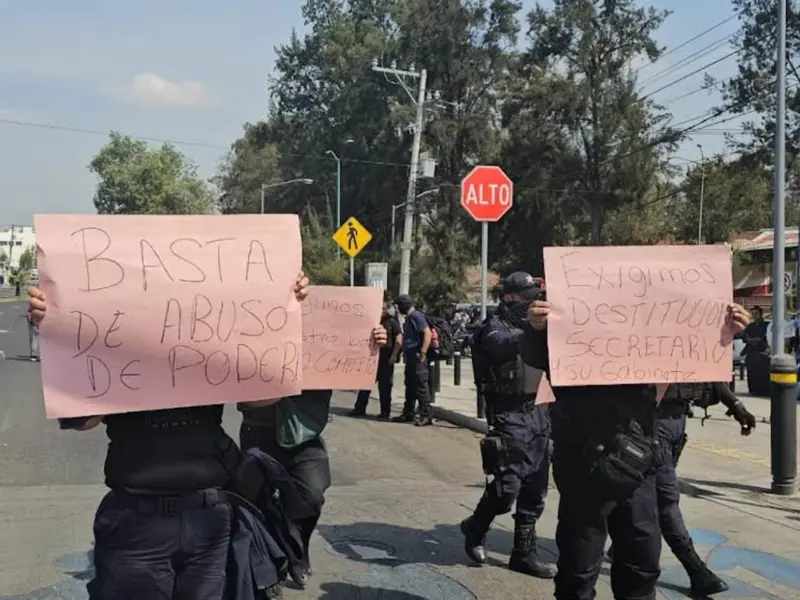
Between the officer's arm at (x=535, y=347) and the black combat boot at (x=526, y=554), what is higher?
the officer's arm at (x=535, y=347)

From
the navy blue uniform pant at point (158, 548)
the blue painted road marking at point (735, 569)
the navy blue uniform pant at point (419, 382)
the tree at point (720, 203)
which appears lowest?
the blue painted road marking at point (735, 569)

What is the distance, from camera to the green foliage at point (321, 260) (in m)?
37.1

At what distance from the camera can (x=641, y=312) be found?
4.19 m

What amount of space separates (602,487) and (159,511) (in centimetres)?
185

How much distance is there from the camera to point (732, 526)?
7.00 meters

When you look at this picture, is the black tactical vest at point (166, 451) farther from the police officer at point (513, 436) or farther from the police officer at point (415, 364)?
the police officer at point (415, 364)

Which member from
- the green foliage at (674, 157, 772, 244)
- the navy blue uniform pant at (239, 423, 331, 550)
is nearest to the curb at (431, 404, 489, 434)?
the navy blue uniform pant at (239, 423, 331, 550)

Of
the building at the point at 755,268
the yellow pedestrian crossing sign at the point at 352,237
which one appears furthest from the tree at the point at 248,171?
the yellow pedestrian crossing sign at the point at 352,237

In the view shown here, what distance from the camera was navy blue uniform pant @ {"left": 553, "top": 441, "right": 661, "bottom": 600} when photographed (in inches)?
156

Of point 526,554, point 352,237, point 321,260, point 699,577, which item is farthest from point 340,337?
point 321,260

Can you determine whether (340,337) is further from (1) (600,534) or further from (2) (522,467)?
(1) (600,534)

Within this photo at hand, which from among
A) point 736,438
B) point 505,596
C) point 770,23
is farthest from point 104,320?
point 770,23

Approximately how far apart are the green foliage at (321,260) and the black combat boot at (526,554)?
30.4 metres

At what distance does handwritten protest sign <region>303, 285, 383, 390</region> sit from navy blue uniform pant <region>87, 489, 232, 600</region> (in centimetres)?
216
